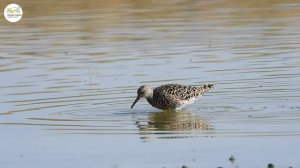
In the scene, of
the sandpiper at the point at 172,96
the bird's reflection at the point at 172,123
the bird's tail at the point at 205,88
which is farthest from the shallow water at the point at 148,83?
the bird's tail at the point at 205,88

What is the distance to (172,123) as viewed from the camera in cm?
1677

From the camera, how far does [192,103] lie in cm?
1853

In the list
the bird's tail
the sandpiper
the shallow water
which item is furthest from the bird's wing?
the shallow water

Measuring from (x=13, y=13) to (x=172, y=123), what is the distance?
17.9 metres

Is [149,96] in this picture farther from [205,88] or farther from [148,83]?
[148,83]

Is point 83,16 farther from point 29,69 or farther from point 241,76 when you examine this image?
point 241,76

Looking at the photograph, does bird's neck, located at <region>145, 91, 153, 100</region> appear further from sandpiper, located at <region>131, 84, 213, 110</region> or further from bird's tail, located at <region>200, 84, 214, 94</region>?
bird's tail, located at <region>200, 84, 214, 94</region>

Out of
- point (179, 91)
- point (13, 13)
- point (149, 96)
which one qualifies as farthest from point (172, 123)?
point (13, 13)

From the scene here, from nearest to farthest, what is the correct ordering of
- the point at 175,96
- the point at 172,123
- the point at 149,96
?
the point at 172,123
the point at 175,96
the point at 149,96

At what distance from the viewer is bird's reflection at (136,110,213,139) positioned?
51.9 feet

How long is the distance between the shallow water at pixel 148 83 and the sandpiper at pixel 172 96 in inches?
6.3

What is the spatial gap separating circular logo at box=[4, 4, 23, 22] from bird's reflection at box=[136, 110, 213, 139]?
15641 millimetres

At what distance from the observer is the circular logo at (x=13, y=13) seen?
109 feet

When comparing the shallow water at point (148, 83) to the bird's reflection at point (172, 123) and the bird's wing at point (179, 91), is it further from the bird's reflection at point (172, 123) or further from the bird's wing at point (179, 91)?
the bird's wing at point (179, 91)
